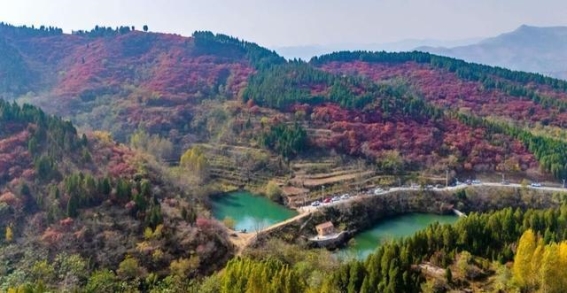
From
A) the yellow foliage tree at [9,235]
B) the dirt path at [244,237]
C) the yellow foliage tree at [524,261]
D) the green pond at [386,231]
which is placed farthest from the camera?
the green pond at [386,231]

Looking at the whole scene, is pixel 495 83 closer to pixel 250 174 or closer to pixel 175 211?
pixel 250 174

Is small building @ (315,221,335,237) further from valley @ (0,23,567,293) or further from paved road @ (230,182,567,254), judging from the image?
paved road @ (230,182,567,254)

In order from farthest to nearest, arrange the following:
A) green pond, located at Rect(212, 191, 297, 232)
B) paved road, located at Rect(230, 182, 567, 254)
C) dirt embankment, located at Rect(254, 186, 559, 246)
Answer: dirt embankment, located at Rect(254, 186, 559, 246), green pond, located at Rect(212, 191, 297, 232), paved road, located at Rect(230, 182, 567, 254)

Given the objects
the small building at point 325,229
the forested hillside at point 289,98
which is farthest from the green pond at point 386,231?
the forested hillside at point 289,98

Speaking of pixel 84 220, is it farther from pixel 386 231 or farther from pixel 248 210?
pixel 386 231

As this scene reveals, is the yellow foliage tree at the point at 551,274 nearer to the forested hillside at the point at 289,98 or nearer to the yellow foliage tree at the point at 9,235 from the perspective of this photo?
the yellow foliage tree at the point at 9,235

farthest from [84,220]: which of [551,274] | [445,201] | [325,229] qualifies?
[445,201]

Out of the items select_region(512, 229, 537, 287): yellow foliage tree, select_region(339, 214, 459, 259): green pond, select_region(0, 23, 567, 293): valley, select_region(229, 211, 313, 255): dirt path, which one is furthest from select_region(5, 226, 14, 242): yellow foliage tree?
select_region(512, 229, 537, 287): yellow foliage tree
